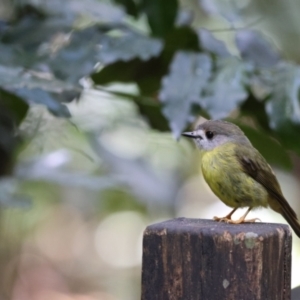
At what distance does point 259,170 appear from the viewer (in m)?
3.25

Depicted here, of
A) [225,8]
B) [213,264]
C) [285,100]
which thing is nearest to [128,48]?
[225,8]

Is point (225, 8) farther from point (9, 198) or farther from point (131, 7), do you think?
point (9, 198)

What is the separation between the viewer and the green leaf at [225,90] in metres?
2.63

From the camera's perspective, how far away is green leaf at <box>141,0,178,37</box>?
10.2 feet

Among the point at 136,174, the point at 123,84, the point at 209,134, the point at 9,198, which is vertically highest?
the point at 123,84

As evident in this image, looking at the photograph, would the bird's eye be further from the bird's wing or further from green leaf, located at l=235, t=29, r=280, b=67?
green leaf, located at l=235, t=29, r=280, b=67

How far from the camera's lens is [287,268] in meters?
1.83

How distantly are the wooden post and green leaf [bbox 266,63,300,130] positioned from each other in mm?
1011

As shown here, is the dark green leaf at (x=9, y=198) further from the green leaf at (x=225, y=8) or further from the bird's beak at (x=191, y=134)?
the green leaf at (x=225, y=8)

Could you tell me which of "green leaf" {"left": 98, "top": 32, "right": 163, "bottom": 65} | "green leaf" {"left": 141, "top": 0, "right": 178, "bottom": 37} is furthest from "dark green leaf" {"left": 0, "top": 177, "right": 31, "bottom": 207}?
"green leaf" {"left": 141, "top": 0, "right": 178, "bottom": 37}

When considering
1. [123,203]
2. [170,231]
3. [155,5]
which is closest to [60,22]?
[155,5]

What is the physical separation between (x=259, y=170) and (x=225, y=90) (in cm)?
67

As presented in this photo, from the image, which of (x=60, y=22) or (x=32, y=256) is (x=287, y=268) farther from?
(x=32, y=256)

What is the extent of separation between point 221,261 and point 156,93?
1843 mm
